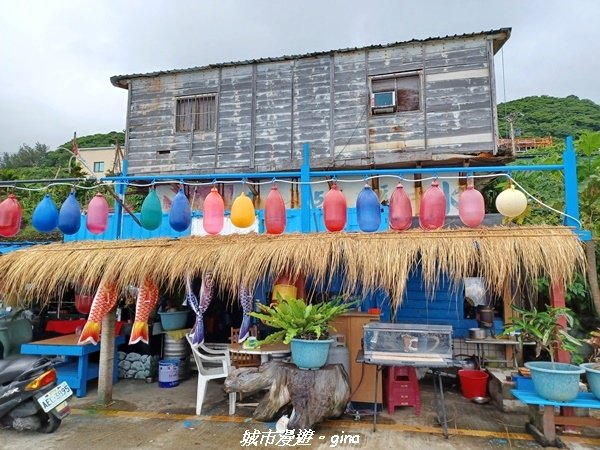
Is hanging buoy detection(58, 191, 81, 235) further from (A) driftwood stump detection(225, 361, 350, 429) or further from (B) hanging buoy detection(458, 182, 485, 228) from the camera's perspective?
(B) hanging buoy detection(458, 182, 485, 228)

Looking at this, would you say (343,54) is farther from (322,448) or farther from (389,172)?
(322,448)

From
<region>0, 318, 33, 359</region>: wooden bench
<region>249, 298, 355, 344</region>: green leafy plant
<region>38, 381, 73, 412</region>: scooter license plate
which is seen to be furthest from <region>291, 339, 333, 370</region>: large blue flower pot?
<region>0, 318, 33, 359</region>: wooden bench

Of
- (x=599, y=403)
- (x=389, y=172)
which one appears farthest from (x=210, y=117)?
(x=599, y=403)

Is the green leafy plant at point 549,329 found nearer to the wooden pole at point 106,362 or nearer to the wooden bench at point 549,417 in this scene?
the wooden bench at point 549,417

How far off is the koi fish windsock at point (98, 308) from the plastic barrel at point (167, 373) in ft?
3.93

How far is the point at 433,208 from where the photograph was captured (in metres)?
5.36

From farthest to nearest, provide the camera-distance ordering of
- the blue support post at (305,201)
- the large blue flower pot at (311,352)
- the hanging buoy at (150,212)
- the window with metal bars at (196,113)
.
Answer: the window with metal bars at (196,113) → the blue support post at (305,201) → the hanging buoy at (150,212) → the large blue flower pot at (311,352)

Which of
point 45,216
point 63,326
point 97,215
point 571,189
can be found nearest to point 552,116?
point 571,189

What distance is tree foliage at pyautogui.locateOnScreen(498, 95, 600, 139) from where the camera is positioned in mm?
31156

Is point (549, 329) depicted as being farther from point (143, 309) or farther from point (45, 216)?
point (45, 216)

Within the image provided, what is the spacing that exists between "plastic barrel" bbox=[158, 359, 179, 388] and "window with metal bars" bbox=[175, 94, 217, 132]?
7.09m

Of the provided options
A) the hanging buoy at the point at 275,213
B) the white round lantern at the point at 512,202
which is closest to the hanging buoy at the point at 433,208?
the white round lantern at the point at 512,202

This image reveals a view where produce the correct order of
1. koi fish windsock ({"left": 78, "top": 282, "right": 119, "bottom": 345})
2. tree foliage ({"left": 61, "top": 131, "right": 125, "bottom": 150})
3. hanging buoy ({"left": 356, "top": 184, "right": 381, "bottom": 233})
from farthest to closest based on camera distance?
tree foliage ({"left": 61, "top": 131, "right": 125, "bottom": 150}) < koi fish windsock ({"left": 78, "top": 282, "right": 119, "bottom": 345}) < hanging buoy ({"left": 356, "top": 184, "right": 381, "bottom": 233})

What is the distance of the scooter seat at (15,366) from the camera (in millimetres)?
4695
